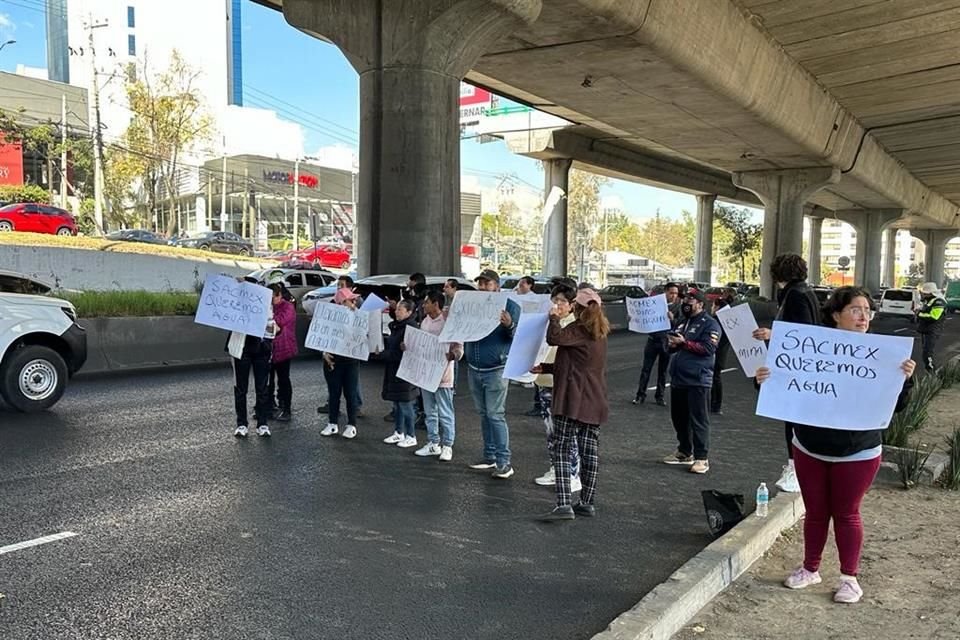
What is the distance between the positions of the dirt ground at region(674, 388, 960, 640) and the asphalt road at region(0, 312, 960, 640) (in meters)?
0.64

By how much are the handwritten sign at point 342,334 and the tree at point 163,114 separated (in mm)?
45464

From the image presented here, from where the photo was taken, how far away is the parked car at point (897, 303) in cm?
3656

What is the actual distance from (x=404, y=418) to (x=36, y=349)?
16.0 ft

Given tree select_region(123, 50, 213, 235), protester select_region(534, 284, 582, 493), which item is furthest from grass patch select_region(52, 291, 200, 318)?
tree select_region(123, 50, 213, 235)

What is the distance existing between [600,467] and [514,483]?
3.91 feet

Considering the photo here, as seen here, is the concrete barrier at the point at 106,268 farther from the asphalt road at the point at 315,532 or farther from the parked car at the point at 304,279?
the asphalt road at the point at 315,532

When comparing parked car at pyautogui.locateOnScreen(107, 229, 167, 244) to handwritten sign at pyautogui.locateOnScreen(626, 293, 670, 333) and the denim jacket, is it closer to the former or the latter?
handwritten sign at pyautogui.locateOnScreen(626, 293, 670, 333)

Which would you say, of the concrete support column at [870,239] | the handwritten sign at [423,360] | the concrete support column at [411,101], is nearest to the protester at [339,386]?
the handwritten sign at [423,360]

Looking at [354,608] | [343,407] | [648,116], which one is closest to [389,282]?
[343,407]

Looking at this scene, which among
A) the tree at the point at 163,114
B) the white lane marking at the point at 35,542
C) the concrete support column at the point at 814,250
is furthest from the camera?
the concrete support column at the point at 814,250

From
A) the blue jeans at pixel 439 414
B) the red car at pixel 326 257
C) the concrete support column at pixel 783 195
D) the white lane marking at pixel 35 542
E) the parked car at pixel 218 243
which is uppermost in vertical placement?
the concrete support column at pixel 783 195

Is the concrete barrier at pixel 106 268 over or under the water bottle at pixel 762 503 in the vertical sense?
over

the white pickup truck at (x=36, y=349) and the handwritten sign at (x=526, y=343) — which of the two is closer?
the handwritten sign at (x=526, y=343)

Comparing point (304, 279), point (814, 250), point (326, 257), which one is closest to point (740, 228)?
point (814, 250)
